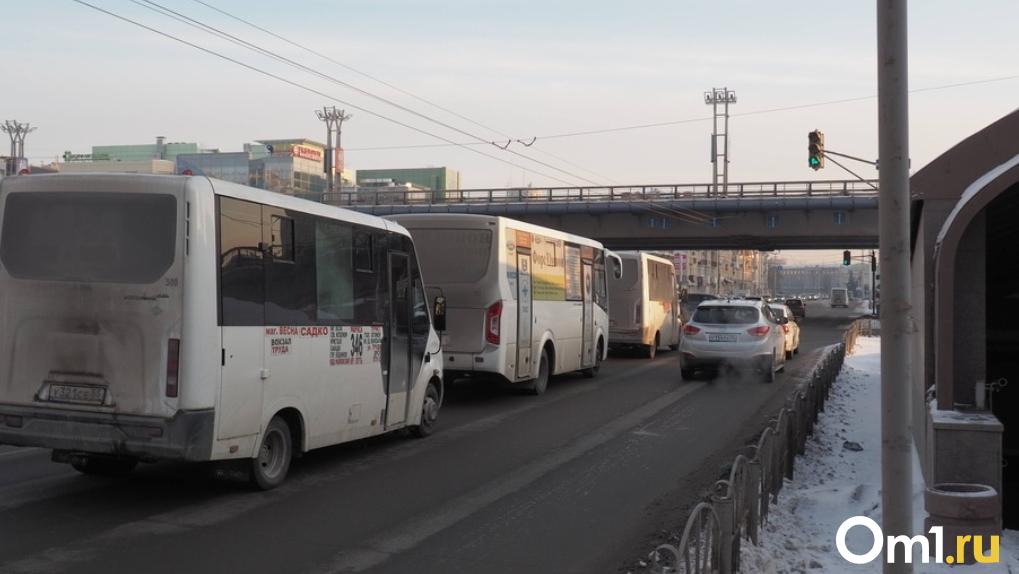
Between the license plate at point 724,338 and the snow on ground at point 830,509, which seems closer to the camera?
the snow on ground at point 830,509

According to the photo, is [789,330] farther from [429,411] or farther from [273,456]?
[273,456]

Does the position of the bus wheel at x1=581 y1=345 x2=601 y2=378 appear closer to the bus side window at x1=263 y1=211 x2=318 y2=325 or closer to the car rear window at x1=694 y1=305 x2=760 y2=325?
the car rear window at x1=694 y1=305 x2=760 y2=325

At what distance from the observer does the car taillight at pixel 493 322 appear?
15.4 meters

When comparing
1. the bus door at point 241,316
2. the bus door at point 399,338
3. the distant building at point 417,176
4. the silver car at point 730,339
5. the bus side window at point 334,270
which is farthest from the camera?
the distant building at point 417,176

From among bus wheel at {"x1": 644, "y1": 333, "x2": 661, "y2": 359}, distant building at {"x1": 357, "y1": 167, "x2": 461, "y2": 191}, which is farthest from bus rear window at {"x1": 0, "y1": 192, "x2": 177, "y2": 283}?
distant building at {"x1": 357, "y1": 167, "x2": 461, "y2": 191}

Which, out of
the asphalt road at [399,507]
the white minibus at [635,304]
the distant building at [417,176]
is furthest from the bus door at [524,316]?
the distant building at [417,176]

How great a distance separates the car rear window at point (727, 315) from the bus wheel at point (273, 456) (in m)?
13.2

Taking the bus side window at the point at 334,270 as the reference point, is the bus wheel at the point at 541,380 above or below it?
below

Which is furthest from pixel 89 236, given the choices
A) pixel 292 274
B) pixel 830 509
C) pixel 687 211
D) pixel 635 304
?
pixel 687 211

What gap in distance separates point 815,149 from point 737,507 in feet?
75.8

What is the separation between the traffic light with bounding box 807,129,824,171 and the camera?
27.5m

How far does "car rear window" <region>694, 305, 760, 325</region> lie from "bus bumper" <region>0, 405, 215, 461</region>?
47.5 ft

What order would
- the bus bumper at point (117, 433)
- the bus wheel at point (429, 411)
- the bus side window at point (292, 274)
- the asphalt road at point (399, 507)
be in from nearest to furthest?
the asphalt road at point (399, 507), the bus bumper at point (117, 433), the bus side window at point (292, 274), the bus wheel at point (429, 411)

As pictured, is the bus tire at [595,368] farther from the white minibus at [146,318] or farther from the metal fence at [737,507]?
the white minibus at [146,318]
